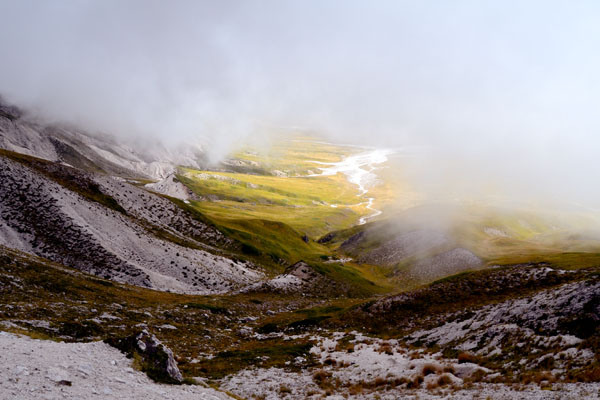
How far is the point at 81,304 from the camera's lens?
40969mm

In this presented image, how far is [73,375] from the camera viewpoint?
18062 millimetres

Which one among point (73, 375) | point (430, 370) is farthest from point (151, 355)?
point (430, 370)

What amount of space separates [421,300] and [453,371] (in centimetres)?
2728

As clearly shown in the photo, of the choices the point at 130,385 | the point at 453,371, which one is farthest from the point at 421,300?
the point at 130,385

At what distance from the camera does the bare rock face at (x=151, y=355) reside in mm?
22312

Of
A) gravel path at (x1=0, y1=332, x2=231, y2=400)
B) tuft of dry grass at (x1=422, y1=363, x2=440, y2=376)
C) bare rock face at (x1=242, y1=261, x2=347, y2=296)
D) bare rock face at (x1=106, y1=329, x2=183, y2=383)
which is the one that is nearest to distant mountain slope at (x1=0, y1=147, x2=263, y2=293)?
bare rock face at (x1=242, y1=261, x2=347, y2=296)

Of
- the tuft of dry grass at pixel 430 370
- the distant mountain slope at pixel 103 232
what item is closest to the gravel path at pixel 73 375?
the tuft of dry grass at pixel 430 370

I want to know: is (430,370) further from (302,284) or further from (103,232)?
(103,232)

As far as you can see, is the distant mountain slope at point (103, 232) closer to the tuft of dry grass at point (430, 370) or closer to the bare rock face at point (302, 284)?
the bare rock face at point (302, 284)

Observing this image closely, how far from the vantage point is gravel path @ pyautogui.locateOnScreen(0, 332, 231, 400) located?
51.7ft

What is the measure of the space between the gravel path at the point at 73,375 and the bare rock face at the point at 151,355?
1.94ft

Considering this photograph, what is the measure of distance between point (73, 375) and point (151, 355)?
18.3ft

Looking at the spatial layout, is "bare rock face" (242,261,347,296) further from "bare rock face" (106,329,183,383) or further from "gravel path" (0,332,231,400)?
"gravel path" (0,332,231,400)

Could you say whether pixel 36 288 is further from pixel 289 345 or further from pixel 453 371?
pixel 453 371
